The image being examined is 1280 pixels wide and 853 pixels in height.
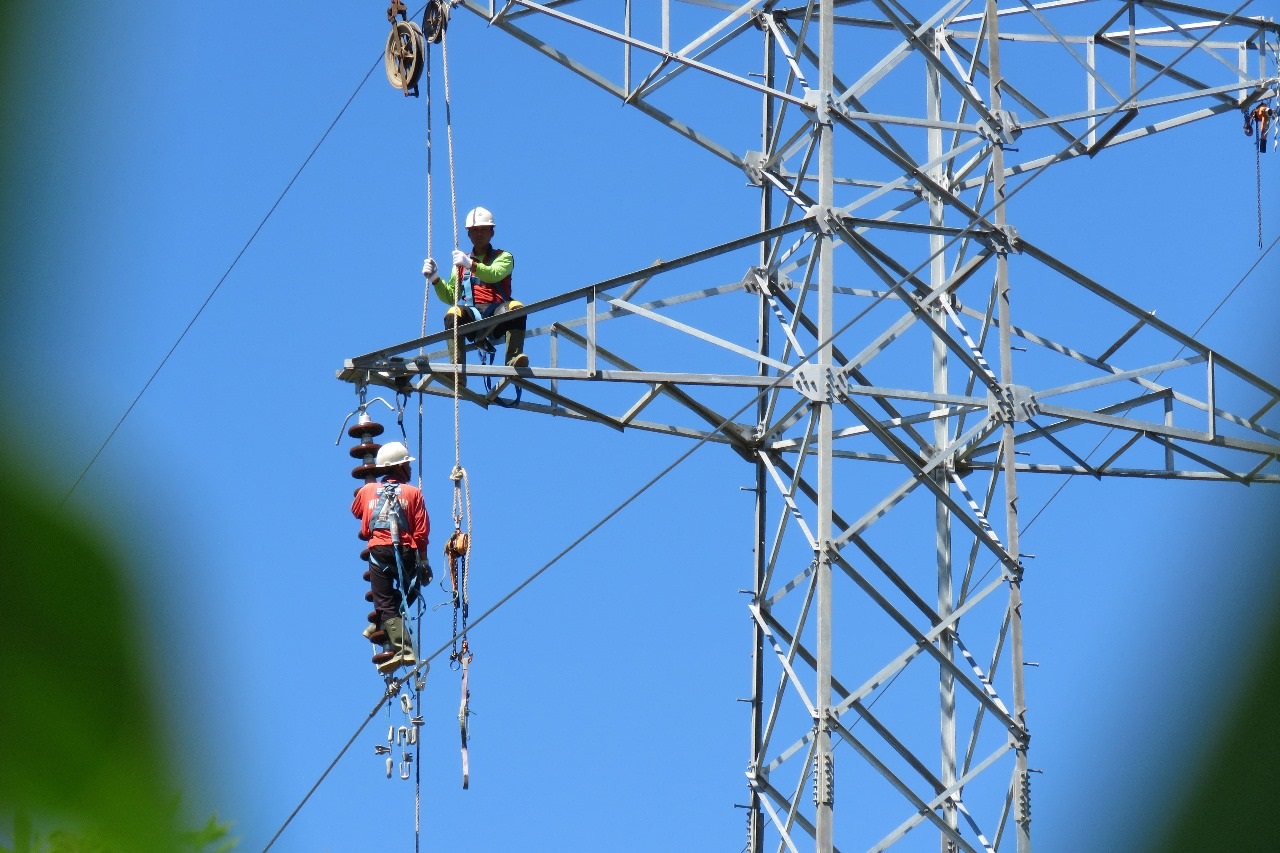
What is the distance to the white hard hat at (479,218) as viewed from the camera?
15750mm

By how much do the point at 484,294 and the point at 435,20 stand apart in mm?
2501

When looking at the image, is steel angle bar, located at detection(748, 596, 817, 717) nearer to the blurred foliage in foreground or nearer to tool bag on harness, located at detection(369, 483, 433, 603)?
tool bag on harness, located at detection(369, 483, 433, 603)

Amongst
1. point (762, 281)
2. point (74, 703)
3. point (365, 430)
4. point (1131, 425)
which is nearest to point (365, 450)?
point (365, 430)

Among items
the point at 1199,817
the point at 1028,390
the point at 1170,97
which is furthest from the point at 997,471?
the point at 1199,817

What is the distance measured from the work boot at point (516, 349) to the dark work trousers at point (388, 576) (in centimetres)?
138

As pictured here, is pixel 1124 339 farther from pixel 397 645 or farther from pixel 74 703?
pixel 74 703

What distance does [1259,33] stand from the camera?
18.2 m

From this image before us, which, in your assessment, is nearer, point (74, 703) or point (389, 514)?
point (74, 703)

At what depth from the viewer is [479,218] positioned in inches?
621

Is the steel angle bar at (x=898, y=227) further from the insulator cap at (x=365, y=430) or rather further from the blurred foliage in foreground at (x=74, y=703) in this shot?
the blurred foliage in foreground at (x=74, y=703)

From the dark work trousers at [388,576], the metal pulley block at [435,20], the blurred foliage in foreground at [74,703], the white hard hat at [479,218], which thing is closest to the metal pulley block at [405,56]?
the metal pulley block at [435,20]

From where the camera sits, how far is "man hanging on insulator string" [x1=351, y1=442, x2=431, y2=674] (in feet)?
50.3

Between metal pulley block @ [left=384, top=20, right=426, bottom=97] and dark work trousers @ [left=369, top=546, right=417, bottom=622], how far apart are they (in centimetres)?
370

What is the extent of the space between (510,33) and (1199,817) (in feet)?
52.0
